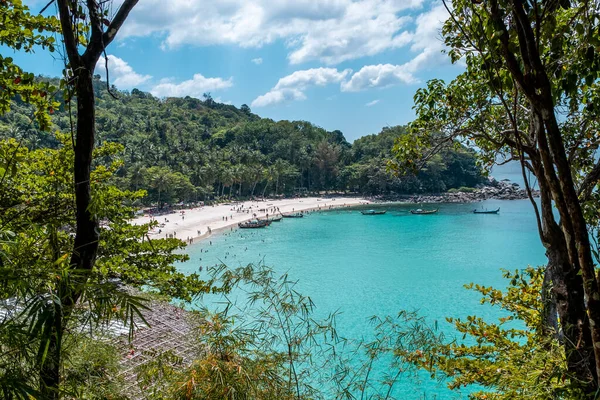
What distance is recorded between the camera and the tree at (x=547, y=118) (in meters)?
1.82

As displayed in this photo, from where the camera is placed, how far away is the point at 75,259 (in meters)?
2.29

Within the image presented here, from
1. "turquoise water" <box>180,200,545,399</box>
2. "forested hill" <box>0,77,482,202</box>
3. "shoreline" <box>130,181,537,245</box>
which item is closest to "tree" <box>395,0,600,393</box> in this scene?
"turquoise water" <box>180,200,545,399</box>

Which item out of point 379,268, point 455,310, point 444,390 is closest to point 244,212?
point 379,268

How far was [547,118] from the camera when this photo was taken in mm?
1821

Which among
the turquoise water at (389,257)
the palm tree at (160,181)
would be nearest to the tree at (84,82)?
the turquoise water at (389,257)

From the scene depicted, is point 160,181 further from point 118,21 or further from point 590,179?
point 590,179

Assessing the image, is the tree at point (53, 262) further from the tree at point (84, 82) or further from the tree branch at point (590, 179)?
the tree branch at point (590, 179)

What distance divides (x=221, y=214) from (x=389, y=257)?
67.6 ft

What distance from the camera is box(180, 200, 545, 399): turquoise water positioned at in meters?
16.9

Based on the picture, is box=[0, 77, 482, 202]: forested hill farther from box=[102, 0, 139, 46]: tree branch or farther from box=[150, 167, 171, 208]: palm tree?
box=[102, 0, 139, 46]: tree branch

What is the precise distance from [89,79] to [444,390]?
11750 mm

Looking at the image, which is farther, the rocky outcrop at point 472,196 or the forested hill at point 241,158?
the rocky outcrop at point 472,196

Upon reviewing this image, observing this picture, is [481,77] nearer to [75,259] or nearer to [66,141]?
[75,259]

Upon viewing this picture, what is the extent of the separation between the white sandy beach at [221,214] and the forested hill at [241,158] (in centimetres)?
336
